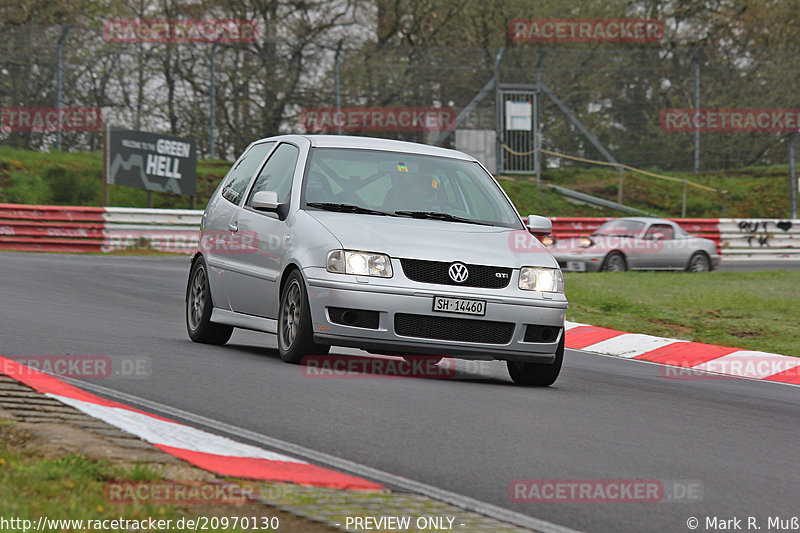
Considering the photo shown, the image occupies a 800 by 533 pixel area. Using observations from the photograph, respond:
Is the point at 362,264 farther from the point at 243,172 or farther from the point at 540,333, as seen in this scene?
the point at 243,172

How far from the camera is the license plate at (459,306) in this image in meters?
8.34

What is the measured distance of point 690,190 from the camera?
117 feet

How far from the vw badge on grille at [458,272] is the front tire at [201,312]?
8.42 ft

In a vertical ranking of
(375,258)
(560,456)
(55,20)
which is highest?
(55,20)

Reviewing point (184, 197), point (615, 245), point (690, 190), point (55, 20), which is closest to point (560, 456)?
point (615, 245)

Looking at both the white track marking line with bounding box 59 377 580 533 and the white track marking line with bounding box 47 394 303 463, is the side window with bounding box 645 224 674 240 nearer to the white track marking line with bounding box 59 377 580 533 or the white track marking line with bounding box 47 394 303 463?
the white track marking line with bounding box 59 377 580 533

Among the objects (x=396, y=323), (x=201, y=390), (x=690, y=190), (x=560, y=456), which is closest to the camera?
(x=560, y=456)

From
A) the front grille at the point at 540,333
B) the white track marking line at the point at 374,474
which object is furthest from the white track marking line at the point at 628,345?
the white track marking line at the point at 374,474

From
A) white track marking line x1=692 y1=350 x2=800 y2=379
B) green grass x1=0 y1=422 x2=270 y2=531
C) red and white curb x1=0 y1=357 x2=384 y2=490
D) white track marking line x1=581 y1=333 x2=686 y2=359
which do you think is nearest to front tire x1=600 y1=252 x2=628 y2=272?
white track marking line x1=581 y1=333 x2=686 y2=359

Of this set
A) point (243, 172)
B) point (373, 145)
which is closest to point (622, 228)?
point (243, 172)

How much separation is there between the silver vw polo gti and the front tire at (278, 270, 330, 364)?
1cm

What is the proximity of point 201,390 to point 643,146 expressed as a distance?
27112 millimetres

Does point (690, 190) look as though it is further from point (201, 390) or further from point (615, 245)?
point (201, 390)

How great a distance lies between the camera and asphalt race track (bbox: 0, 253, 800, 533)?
5.48 m
